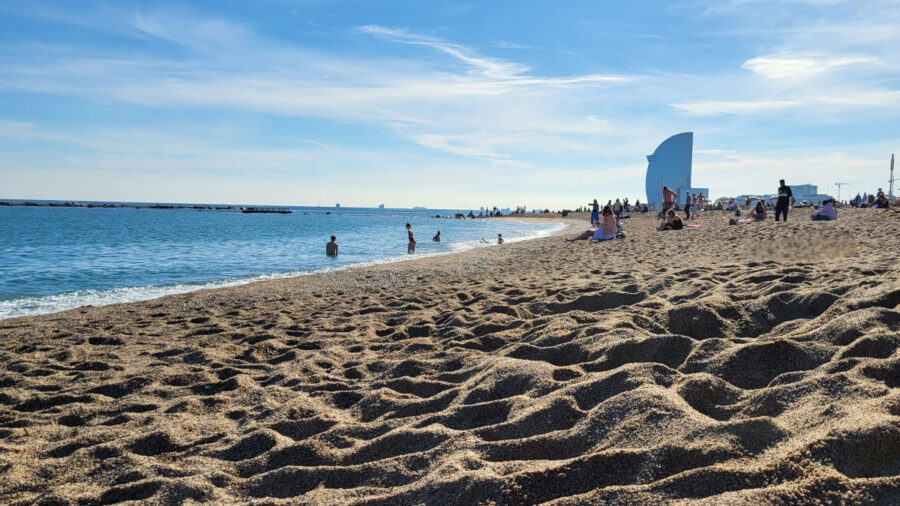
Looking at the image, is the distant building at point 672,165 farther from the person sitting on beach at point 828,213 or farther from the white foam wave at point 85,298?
the white foam wave at point 85,298

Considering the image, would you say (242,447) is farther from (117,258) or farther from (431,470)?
(117,258)

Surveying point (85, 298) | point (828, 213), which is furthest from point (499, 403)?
point (828, 213)

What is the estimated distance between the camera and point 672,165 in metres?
65.6

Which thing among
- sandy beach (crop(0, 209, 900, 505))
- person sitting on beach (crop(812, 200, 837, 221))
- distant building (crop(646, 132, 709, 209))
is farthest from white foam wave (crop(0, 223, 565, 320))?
distant building (crop(646, 132, 709, 209))

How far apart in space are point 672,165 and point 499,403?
6822cm

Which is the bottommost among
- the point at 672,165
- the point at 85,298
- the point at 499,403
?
the point at 85,298

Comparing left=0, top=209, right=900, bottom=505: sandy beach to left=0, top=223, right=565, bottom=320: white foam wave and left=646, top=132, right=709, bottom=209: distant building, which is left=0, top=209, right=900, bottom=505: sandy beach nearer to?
left=0, top=223, right=565, bottom=320: white foam wave

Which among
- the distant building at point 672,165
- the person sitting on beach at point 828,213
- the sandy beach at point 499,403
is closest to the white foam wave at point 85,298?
the sandy beach at point 499,403

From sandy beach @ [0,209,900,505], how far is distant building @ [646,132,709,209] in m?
62.5

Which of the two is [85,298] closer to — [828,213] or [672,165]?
[828,213]

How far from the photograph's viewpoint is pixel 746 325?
4277 mm

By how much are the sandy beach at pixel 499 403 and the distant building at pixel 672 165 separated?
62503 mm

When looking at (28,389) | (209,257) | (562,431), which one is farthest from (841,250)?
(209,257)

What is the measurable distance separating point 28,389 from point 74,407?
788mm
